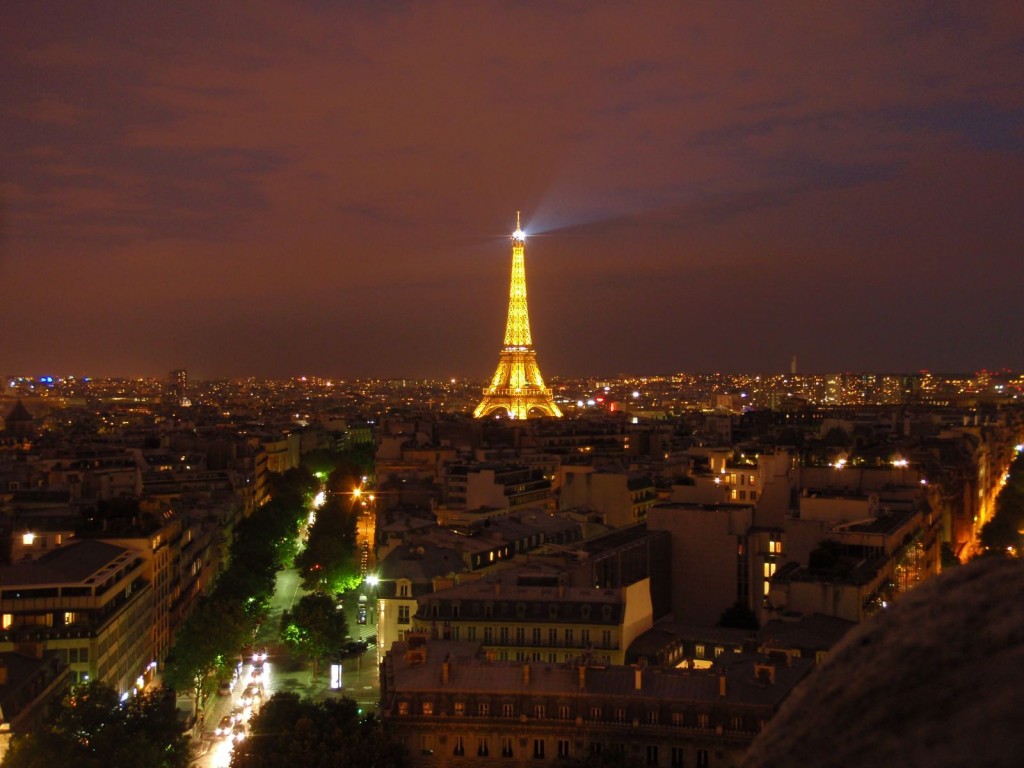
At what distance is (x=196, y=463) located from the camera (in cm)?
7331

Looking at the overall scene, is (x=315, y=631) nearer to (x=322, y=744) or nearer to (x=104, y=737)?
(x=104, y=737)

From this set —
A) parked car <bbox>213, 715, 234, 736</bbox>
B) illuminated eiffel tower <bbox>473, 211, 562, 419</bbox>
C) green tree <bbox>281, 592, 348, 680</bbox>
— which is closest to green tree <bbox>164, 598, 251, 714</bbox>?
parked car <bbox>213, 715, 234, 736</bbox>

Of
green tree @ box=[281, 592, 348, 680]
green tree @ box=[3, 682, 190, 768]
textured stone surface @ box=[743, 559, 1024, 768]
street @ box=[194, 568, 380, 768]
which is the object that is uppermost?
textured stone surface @ box=[743, 559, 1024, 768]

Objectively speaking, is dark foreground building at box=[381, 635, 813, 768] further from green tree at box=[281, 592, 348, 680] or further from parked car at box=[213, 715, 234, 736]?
green tree at box=[281, 592, 348, 680]

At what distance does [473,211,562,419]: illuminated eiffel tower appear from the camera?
420 feet

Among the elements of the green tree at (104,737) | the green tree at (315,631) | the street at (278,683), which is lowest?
the street at (278,683)

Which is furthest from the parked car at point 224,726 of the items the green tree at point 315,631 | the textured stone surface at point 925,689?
the textured stone surface at point 925,689

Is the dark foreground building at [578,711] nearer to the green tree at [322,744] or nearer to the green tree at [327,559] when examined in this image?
the green tree at [322,744]

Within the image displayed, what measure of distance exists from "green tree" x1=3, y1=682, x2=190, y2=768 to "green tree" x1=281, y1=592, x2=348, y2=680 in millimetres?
10342

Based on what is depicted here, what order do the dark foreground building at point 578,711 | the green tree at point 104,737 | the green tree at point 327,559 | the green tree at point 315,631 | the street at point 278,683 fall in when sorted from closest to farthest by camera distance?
the green tree at point 104,737
the dark foreground building at point 578,711
the street at point 278,683
the green tree at point 315,631
the green tree at point 327,559

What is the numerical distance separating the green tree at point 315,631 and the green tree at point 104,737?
1034cm

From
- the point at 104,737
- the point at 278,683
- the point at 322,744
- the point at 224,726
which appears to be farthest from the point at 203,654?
the point at 322,744

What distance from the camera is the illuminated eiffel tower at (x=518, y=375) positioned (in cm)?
12812

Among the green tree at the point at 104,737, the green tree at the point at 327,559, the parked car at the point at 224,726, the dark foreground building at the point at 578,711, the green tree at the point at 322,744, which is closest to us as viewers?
the green tree at the point at 322,744
